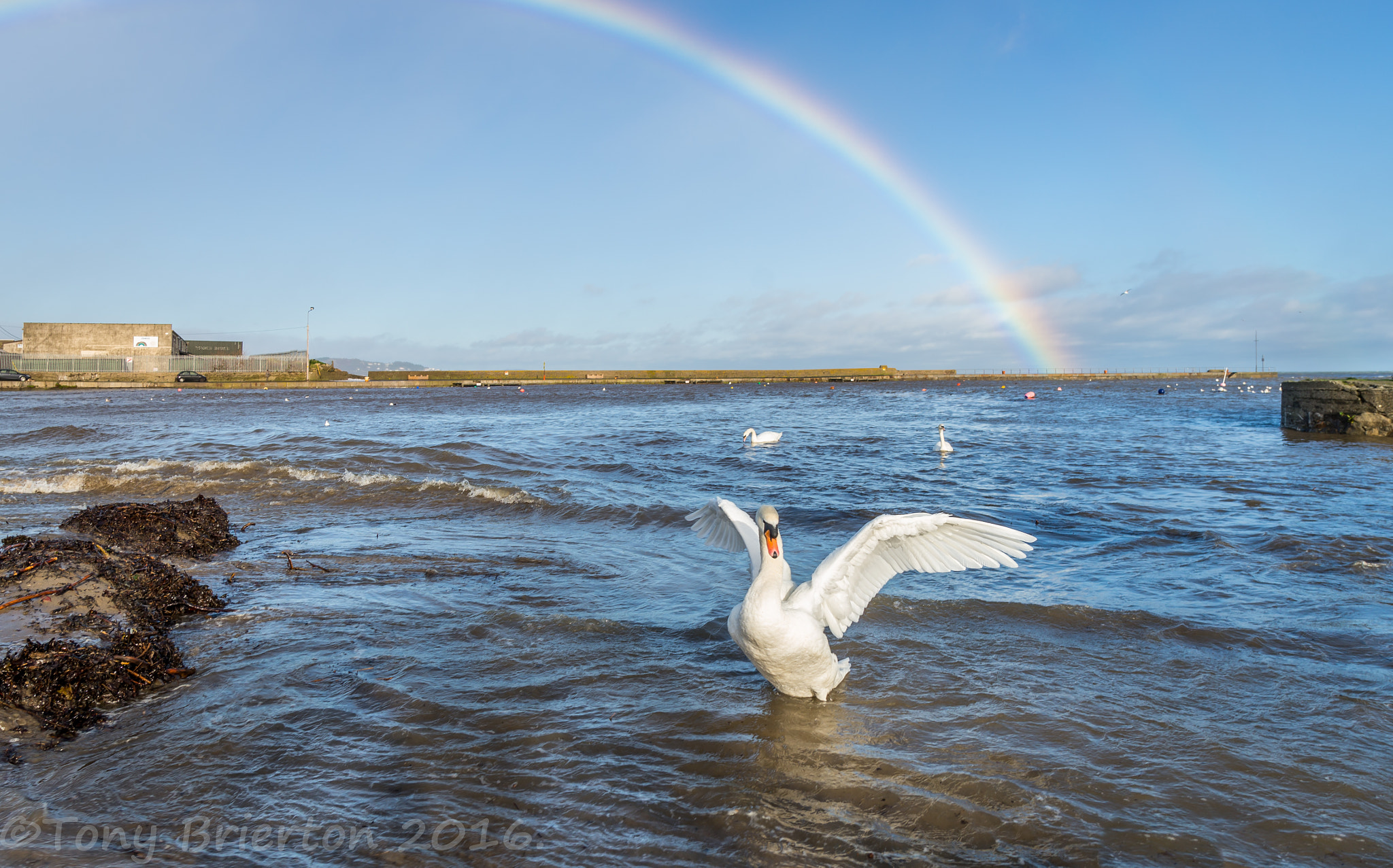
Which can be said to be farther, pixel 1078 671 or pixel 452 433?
pixel 452 433

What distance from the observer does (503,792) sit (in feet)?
12.0

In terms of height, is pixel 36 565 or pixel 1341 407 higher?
pixel 1341 407

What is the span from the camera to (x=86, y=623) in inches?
204

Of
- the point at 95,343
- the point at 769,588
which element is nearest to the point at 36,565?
the point at 769,588

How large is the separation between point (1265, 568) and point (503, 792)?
8.12 m

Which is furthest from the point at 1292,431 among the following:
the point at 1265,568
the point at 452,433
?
the point at 452,433

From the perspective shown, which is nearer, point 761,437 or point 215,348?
point 761,437

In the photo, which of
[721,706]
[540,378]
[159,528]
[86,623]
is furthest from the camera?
[540,378]

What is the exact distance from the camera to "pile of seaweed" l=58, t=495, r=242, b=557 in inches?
311

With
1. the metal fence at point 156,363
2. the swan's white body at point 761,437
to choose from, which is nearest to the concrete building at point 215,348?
the metal fence at point 156,363

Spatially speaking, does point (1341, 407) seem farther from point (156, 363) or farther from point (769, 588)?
point (156, 363)

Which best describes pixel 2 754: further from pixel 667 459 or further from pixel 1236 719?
pixel 667 459

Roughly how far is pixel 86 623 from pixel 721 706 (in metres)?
4.55

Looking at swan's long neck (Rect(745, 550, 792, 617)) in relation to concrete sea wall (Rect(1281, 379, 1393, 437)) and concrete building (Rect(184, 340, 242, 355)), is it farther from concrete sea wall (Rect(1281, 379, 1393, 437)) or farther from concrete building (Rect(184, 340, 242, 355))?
concrete building (Rect(184, 340, 242, 355))
